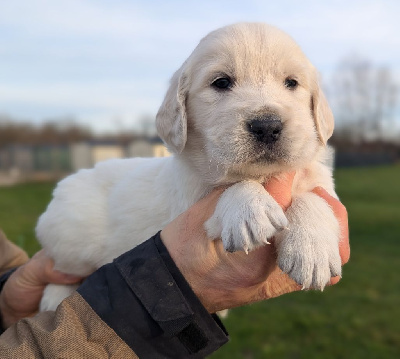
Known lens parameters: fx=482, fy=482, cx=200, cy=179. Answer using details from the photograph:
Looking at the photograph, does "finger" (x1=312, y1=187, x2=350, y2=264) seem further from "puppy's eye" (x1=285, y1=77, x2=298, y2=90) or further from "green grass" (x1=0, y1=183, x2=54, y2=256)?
"green grass" (x1=0, y1=183, x2=54, y2=256)

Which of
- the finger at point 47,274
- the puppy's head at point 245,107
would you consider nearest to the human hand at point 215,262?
the puppy's head at point 245,107

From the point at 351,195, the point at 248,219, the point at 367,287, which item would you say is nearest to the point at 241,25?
the point at 248,219

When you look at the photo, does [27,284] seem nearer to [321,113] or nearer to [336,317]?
[321,113]

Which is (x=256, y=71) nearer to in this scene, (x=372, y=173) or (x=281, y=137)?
(x=281, y=137)

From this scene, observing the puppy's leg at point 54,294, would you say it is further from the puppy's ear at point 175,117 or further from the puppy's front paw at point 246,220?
the puppy's front paw at point 246,220

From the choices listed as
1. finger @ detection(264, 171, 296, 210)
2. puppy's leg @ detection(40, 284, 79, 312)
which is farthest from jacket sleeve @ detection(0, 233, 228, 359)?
puppy's leg @ detection(40, 284, 79, 312)
